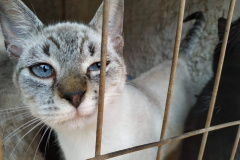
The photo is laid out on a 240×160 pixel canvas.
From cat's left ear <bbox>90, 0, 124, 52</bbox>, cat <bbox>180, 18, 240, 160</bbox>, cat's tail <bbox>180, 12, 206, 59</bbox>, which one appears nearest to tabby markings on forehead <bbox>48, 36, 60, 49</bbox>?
cat's left ear <bbox>90, 0, 124, 52</bbox>

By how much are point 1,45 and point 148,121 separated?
1.06 meters

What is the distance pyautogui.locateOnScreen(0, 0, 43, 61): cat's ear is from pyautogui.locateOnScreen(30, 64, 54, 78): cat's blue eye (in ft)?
0.64

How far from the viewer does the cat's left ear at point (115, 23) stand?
1.11 meters

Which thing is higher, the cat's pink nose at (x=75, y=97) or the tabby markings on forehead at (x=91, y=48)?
the tabby markings on forehead at (x=91, y=48)

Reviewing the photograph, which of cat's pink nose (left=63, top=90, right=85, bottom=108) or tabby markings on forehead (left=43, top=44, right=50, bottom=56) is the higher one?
tabby markings on forehead (left=43, top=44, right=50, bottom=56)

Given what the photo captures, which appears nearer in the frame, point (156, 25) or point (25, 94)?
point (25, 94)

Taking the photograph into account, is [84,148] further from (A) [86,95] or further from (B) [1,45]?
(B) [1,45]

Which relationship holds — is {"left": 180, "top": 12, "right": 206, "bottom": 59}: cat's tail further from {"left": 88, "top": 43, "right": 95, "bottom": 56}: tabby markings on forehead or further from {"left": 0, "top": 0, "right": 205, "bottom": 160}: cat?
{"left": 88, "top": 43, "right": 95, "bottom": 56}: tabby markings on forehead

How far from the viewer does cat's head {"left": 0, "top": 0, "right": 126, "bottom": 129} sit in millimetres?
908

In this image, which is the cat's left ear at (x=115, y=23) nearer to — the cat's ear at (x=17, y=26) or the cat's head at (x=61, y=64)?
the cat's head at (x=61, y=64)

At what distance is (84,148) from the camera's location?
3.68ft

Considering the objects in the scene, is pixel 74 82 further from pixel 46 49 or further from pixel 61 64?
pixel 46 49

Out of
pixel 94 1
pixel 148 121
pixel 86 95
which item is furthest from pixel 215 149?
pixel 94 1

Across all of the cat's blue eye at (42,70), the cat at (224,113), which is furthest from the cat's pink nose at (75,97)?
the cat at (224,113)
